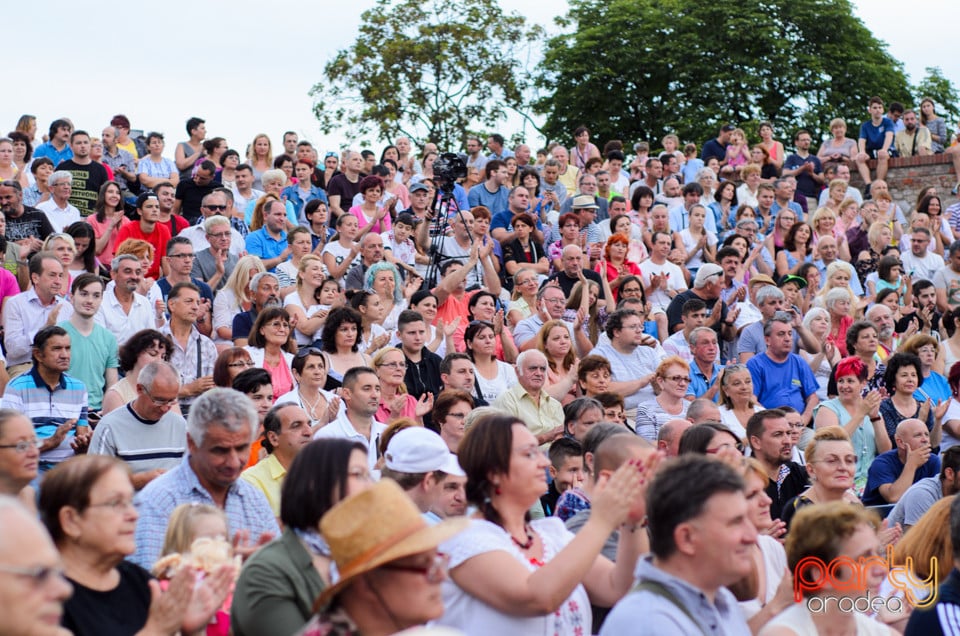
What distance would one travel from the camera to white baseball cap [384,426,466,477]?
4.70 metres

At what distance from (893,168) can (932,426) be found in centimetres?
1227

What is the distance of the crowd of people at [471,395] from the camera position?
134 inches

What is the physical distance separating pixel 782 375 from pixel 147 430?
5.58m

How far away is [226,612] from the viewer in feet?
12.6

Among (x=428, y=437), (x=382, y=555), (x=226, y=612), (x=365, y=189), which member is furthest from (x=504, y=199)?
(x=382, y=555)

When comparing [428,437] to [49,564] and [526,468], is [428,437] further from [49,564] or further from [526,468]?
[49,564]

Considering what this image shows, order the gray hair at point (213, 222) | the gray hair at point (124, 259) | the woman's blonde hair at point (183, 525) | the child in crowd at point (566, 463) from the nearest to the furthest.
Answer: the woman's blonde hair at point (183, 525) → the child in crowd at point (566, 463) → the gray hair at point (124, 259) → the gray hair at point (213, 222)

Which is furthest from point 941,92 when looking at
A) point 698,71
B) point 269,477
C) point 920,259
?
point 269,477

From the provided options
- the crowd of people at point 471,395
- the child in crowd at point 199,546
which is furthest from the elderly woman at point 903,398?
the child in crowd at point 199,546

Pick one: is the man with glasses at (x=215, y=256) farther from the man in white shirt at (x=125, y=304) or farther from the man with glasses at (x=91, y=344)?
the man with glasses at (x=91, y=344)

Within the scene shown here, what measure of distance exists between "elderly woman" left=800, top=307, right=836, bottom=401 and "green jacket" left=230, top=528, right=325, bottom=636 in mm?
8222

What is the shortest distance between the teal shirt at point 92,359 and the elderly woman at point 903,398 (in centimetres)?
574

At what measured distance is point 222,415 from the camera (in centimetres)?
454

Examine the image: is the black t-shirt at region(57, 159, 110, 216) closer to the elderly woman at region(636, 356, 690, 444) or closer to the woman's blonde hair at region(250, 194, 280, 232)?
the woman's blonde hair at region(250, 194, 280, 232)
